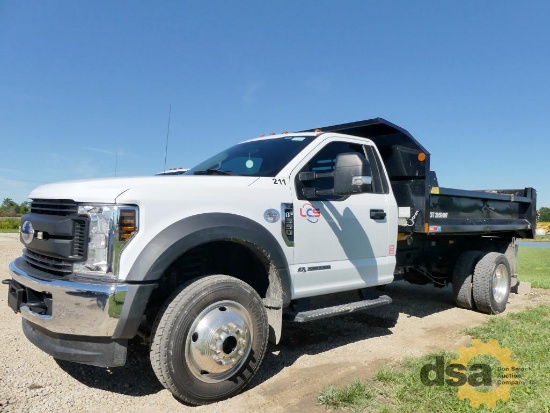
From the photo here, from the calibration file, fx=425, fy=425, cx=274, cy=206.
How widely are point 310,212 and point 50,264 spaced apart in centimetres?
211

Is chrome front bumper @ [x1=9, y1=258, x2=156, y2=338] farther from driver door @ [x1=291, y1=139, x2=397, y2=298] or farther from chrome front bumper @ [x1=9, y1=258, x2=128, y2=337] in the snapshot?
driver door @ [x1=291, y1=139, x2=397, y2=298]

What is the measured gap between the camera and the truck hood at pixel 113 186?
9.32 ft

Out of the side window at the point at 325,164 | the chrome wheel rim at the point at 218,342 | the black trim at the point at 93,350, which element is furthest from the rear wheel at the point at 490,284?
the black trim at the point at 93,350

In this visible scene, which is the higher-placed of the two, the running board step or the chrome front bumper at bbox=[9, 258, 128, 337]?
the chrome front bumper at bbox=[9, 258, 128, 337]

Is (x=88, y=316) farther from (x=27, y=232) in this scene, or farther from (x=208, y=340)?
(x=27, y=232)

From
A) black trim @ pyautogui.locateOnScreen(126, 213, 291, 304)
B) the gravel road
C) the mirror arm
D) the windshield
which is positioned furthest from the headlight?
the mirror arm

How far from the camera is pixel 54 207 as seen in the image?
3123 millimetres

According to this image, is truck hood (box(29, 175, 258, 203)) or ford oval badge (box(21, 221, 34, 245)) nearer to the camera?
truck hood (box(29, 175, 258, 203))

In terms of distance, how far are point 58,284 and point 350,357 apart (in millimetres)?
2720

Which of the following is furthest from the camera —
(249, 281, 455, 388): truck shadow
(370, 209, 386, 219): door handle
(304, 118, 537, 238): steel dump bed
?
(304, 118, 537, 238): steel dump bed

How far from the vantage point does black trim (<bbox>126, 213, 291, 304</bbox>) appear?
2.79 metres

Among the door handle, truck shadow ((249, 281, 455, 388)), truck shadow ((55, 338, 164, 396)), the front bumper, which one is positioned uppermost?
the door handle

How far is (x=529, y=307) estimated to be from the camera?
6.65m

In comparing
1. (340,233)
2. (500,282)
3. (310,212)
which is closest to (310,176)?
(310,212)
